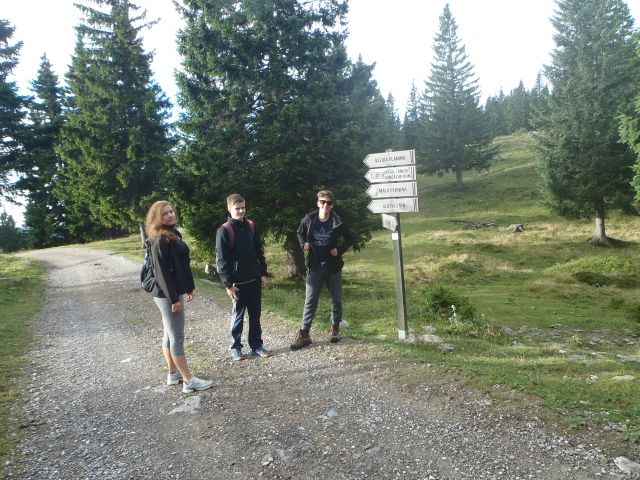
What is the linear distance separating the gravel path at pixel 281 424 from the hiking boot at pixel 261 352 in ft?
0.74

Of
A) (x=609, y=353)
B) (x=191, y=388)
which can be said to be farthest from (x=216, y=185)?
(x=609, y=353)

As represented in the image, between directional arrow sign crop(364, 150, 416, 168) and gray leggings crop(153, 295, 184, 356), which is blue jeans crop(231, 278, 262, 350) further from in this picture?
directional arrow sign crop(364, 150, 416, 168)

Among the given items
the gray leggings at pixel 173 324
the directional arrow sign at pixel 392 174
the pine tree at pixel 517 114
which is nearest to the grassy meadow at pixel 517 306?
the directional arrow sign at pixel 392 174

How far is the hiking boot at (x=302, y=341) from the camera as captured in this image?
6809 mm

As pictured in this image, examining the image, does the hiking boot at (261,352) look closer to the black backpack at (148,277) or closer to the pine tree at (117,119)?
the black backpack at (148,277)

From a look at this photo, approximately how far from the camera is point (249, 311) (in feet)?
21.5

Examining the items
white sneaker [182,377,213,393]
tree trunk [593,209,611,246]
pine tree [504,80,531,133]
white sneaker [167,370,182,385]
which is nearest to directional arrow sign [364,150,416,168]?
white sneaker [182,377,213,393]

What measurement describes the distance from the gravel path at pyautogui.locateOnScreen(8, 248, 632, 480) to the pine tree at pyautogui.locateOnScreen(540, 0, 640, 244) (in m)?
27.1

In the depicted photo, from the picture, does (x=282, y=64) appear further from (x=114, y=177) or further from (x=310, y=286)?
(x=114, y=177)

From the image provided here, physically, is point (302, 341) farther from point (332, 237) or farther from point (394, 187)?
point (394, 187)

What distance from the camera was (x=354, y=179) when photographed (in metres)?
14.4

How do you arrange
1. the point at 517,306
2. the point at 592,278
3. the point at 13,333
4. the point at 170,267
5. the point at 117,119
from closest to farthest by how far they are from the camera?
the point at 170,267 < the point at 13,333 < the point at 517,306 < the point at 592,278 < the point at 117,119

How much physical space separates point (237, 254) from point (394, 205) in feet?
8.96

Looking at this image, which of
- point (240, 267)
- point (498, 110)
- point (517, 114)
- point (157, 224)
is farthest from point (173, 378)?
point (498, 110)
